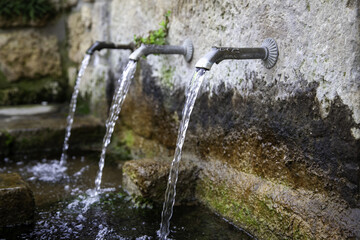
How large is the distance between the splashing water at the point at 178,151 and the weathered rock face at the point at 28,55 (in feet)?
9.21

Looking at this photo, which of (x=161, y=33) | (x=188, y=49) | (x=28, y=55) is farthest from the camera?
(x=28, y=55)

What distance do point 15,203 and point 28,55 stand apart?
2780 mm

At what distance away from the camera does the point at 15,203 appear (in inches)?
80.4

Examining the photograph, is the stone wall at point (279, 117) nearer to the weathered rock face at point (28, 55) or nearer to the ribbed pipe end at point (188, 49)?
the ribbed pipe end at point (188, 49)

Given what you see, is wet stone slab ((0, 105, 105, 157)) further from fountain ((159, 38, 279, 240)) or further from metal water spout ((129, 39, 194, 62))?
fountain ((159, 38, 279, 240))

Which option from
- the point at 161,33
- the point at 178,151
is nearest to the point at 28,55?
the point at 161,33

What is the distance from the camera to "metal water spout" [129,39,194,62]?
230 cm

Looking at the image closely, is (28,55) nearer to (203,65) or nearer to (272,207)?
(203,65)

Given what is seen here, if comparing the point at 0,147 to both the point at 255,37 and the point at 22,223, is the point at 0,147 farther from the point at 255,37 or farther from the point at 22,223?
the point at 255,37

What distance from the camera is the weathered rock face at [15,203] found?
2012 mm

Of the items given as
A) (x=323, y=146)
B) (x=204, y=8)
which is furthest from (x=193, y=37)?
(x=323, y=146)

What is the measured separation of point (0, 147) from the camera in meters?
3.35

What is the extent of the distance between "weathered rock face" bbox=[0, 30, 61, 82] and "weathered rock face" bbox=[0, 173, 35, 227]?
8.42ft

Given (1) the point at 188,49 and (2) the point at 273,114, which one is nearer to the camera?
(2) the point at 273,114
